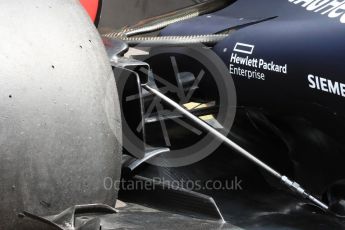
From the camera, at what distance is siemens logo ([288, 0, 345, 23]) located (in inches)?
57.8

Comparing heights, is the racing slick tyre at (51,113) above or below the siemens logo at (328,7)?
below

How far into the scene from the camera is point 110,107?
4.26 ft

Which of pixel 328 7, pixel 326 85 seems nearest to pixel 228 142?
pixel 326 85

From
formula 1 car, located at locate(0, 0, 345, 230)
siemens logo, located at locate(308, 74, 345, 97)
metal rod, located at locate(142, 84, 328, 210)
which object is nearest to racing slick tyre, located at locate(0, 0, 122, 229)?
formula 1 car, located at locate(0, 0, 345, 230)

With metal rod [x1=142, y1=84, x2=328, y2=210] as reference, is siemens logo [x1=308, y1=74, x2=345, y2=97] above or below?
above

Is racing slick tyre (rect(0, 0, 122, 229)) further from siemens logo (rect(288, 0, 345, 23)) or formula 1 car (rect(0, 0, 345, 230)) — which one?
siemens logo (rect(288, 0, 345, 23))

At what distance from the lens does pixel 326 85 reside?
4.69 feet

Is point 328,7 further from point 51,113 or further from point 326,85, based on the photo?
point 51,113

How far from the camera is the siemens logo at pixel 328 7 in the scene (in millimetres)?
1469

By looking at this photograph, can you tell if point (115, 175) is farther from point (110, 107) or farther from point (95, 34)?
point (95, 34)

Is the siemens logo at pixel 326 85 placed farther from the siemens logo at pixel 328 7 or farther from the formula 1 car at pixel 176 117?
the siemens logo at pixel 328 7

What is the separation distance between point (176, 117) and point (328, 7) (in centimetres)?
49

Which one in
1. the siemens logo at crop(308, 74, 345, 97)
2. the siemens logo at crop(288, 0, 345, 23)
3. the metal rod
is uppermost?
the siemens logo at crop(288, 0, 345, 23)

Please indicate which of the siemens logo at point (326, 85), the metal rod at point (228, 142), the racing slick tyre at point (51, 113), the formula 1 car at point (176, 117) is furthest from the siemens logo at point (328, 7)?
the racing slick tyre at point (51, 113)
